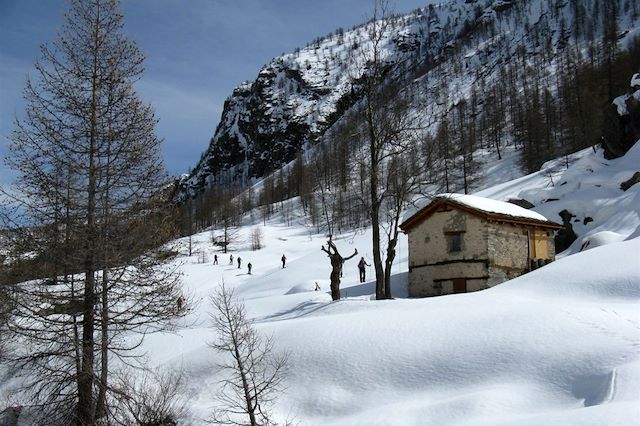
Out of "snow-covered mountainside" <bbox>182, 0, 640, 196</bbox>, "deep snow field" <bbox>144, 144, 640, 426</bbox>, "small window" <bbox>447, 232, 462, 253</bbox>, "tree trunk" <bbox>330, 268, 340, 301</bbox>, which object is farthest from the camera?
"snow-covered mountainside" <bbox>182, 0, 640, 196</bbox>

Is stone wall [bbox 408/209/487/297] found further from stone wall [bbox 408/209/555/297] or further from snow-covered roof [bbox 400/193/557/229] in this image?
snow-covered roof [bbox 400/193/557/229]

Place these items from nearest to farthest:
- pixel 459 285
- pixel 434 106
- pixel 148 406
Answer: pixel 148 406
pixel 459 285
pixel 434 106

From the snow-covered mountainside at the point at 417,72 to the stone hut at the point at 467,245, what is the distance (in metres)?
87.7

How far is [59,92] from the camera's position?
451 inches

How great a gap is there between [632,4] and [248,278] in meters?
123

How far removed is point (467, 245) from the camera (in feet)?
85.0

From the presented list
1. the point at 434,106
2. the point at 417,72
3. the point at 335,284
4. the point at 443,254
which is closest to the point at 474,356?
the point at 335,284

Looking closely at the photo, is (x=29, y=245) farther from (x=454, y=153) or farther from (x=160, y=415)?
(x=454, y=153)

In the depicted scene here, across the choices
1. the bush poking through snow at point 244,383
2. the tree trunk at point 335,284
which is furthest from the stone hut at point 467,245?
the bush poking through snow at point 244,383

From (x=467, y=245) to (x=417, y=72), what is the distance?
5718 inches

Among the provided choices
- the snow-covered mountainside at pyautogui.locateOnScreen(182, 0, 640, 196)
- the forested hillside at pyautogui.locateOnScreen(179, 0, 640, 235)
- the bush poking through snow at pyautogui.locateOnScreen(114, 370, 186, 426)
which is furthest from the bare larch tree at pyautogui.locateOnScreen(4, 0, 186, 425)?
the snow-covered mountainside at pyautogui.locateOnScreen(182, 0, 640, 196)

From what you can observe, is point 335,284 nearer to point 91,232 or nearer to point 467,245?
point 467,245

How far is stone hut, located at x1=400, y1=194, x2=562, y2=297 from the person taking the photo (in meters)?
25.6

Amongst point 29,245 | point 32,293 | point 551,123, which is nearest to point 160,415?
A: point 32,293
